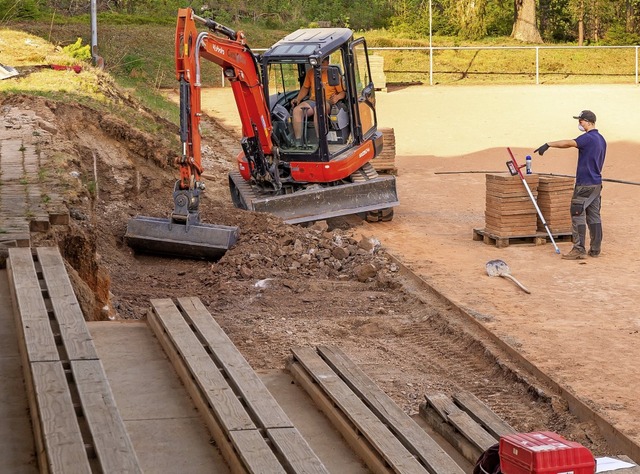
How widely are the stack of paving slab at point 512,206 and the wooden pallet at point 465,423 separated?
8042 millimetres

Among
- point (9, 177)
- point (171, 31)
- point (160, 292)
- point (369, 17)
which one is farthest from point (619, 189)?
point (369, 17)

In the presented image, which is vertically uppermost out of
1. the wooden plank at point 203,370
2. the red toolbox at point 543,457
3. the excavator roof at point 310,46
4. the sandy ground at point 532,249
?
the excavator roof at point 310,46

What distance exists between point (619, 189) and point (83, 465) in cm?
1673

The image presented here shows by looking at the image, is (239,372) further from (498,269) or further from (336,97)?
(336,97)

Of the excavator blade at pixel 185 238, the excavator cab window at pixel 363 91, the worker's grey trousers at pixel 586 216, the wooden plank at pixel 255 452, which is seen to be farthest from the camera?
the excavator cab window at pixel 363 91

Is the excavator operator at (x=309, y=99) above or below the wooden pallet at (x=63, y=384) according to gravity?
above

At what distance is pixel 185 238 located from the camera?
14.0 meters

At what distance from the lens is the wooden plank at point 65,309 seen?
631 centimetres

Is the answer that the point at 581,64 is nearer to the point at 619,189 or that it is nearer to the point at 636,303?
the point at 619,189

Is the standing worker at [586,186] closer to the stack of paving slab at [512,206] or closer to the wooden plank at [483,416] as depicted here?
the stack of paving slab at [512,206]

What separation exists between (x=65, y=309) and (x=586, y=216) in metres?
9.12

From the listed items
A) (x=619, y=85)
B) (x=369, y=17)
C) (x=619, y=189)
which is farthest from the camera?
(x=369, y=17)

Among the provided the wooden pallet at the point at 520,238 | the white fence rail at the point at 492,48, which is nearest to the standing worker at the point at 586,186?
the wooden pallet at the point at 520,238

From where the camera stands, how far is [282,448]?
5.32 metres
